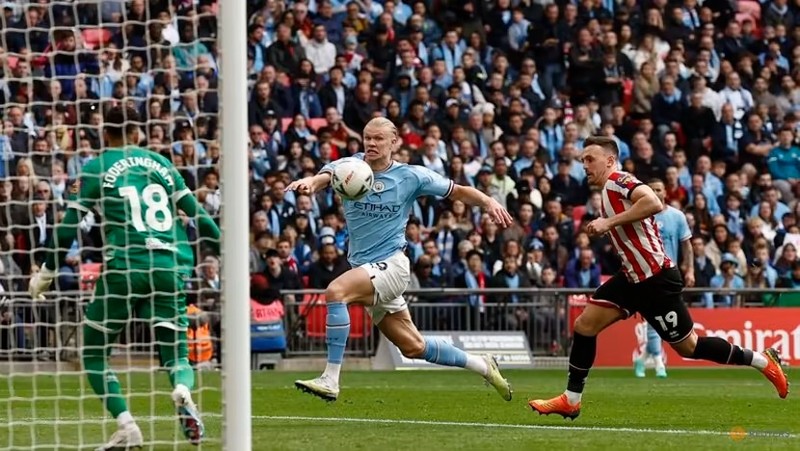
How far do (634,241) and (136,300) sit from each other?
4107mm


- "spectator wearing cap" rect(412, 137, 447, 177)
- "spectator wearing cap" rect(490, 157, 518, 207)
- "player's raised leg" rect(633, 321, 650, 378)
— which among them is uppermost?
"spectator wearing cap" rect(412, 137, 447, 177)

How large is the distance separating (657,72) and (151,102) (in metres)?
15.7

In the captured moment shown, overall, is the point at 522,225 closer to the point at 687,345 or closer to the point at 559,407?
the point at 687,345

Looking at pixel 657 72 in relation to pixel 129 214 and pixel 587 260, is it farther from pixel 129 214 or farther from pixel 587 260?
pixel 129 214

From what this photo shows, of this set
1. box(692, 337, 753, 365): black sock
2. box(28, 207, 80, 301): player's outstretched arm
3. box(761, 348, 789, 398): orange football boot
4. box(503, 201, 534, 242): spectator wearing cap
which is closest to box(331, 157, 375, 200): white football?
box(28, 207, 80, 301): player's outstretched arm

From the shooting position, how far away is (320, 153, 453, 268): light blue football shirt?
13.0 metres

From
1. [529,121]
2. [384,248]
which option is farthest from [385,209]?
[529,121]

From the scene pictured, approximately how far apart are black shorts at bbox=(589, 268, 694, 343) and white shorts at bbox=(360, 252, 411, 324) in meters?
→ 1.52

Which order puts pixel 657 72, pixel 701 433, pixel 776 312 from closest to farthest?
pixel 701 433 < pixel 776 312 < pixel 657 72

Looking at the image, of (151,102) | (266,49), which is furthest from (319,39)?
(151,102)

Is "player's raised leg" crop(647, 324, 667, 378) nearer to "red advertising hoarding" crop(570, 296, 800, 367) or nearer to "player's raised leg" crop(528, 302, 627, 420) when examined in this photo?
"red advertising hoarding" crop(570, 296, 800, 367)

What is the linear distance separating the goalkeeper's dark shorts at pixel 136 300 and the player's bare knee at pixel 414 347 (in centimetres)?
273

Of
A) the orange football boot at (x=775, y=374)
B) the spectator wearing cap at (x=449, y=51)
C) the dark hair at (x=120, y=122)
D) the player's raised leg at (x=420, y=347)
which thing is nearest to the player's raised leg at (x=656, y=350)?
the orange football boot at (x=775, y=374)

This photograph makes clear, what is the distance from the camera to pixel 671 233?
19.6 m
